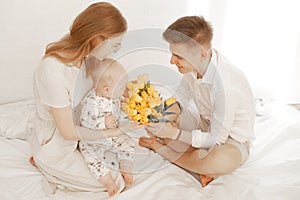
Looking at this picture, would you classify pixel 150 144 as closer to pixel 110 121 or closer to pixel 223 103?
pixel 110 121

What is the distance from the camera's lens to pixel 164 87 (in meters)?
2.21

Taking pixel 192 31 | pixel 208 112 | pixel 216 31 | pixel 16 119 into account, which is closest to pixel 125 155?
pixel 208 112

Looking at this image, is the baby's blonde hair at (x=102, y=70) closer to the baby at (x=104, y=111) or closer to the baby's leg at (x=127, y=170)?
the baby at (x=104, y=111)

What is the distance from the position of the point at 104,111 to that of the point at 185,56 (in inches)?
15.5

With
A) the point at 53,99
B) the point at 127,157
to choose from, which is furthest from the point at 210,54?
the point at 53,99

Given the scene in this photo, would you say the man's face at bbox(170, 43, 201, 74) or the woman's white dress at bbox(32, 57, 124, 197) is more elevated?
the man's face at bbox(170, 43, 201, 74)

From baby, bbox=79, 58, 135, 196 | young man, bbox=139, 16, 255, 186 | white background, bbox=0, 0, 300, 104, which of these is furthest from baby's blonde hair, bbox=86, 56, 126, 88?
white background, bbox=0, 0, 300, 104

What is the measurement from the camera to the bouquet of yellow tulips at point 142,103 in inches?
63.7

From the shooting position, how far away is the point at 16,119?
2096 mm

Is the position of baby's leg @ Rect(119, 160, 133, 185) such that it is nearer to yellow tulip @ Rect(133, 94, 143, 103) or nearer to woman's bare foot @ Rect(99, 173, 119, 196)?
woman's bare foot @ Rect(99, 173, 119, 196)

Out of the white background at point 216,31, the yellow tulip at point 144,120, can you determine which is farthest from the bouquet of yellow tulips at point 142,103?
the white background at point 216,31

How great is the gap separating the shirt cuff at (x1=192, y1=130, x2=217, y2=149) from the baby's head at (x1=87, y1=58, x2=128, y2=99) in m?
0.37

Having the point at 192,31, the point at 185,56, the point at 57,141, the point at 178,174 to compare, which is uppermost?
the point at 192,31

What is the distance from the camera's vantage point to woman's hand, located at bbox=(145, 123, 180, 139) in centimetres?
179
